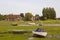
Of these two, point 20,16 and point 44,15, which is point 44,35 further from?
point 20,16

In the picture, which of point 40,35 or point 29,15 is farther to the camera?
point 29,15

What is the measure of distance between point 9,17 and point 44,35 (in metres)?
140

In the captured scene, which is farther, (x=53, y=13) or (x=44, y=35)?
(x=53, y=13)

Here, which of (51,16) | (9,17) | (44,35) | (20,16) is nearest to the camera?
(44,35)

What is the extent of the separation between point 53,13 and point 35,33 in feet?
402

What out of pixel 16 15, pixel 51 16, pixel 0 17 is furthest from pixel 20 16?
pixel 51 16

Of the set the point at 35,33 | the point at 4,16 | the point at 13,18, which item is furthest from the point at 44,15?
the point at 35,33

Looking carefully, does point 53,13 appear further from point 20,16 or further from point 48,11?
point 20,16

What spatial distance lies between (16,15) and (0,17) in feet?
77.2

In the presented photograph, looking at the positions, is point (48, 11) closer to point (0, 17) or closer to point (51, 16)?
point (51, 16)

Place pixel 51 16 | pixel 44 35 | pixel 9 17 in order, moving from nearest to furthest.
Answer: pixel 44 35 → pixel 51 16 → pixel 9 17

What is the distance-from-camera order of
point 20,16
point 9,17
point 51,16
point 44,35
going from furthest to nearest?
point 20,16 < point 9,17 < point 51,16 < point 44,35

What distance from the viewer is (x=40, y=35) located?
41938mm

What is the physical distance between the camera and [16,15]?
188 meters
